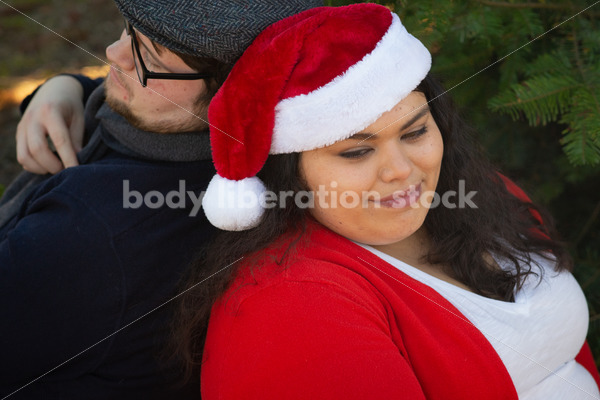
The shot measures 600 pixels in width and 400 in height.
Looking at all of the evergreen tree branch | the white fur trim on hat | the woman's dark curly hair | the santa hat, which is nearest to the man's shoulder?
the woman's dark curly hair

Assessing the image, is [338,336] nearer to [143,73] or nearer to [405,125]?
[405,125]

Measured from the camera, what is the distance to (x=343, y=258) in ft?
4.01

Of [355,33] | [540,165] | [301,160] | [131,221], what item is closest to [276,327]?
[301,160]

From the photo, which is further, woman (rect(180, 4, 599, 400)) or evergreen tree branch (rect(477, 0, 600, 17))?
evergreen tree branch (rect(477, 0, 600, 17))

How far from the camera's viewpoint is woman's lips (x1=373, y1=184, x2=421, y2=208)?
122 centimetres

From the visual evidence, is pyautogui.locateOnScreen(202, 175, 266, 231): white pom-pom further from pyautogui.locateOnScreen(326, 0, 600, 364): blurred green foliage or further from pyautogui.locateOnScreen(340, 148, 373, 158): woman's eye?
pyautogui.locateOnScreen(326, 0, 600, 364): blurred green foliage

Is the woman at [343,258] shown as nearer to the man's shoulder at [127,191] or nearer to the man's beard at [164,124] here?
the man's shoulder at [127,191]

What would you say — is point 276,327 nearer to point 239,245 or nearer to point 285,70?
point 239,245

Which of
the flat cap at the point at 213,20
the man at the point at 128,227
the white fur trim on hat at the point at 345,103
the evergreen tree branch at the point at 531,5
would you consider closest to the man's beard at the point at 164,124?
the man at the point at 128,227

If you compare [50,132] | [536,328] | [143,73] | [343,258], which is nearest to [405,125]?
[343,258]

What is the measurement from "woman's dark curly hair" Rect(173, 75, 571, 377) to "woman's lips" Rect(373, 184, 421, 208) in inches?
7.3

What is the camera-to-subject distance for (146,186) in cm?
143

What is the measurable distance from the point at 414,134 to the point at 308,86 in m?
0.29

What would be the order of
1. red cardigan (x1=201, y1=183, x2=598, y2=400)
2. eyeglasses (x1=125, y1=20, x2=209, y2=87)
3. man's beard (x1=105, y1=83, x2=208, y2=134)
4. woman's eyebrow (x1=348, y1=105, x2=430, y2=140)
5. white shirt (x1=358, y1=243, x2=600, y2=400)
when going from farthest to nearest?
man's beard (x1=105, y1=83, x2=208, y2=134) < eyeglasses (x1=125, y1=20, x2=209, y2=87) < white shirt (x1=358, y1=243, x2=600, y2=400) < woman's eyebrow (x1=348, y1=105, x2=430, y2=140) < red cardigan (x1=201, y1=183, x2=598, y2=400)
